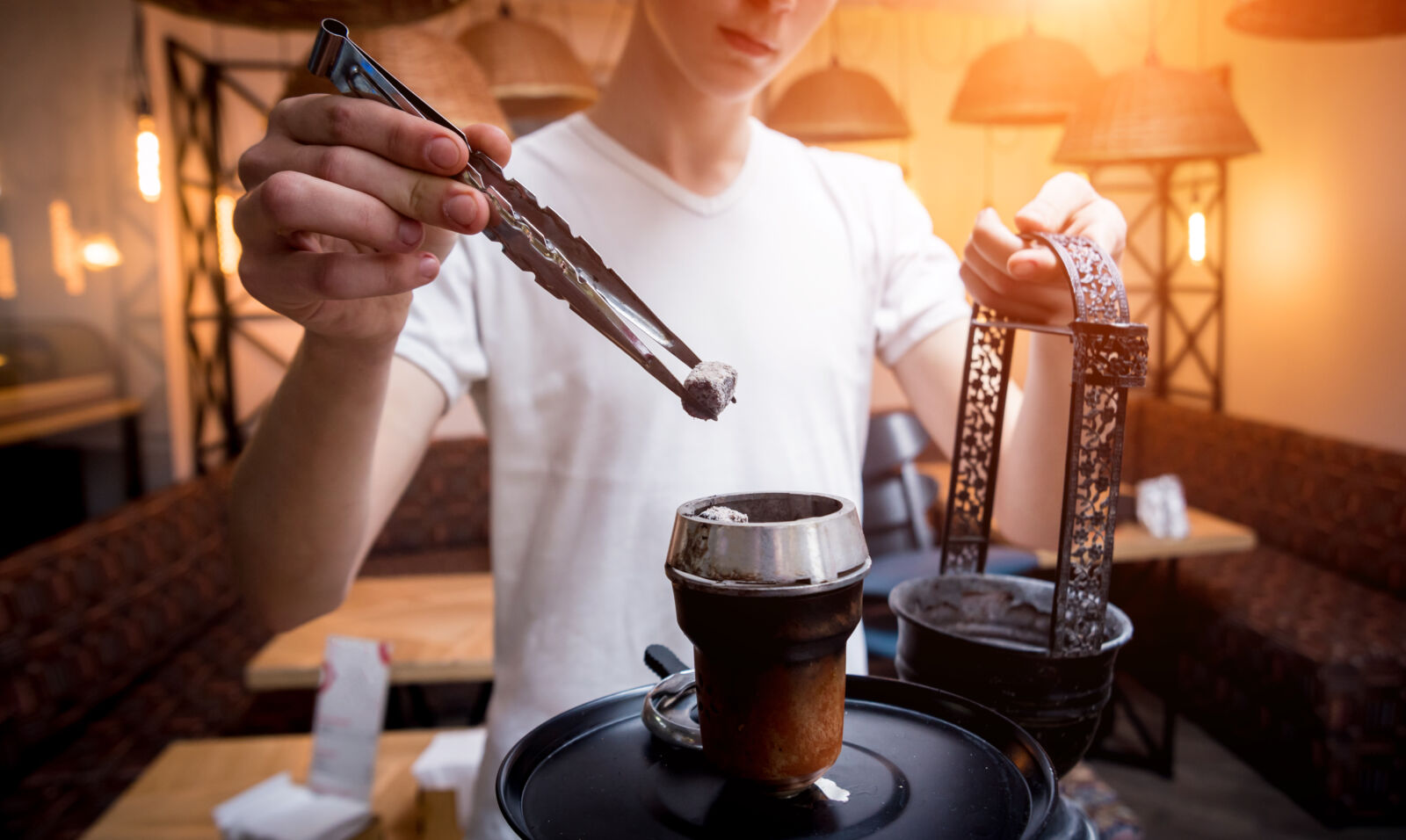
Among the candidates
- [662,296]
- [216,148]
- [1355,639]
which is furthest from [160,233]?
[1355,639]

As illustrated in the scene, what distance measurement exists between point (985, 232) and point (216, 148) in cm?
608

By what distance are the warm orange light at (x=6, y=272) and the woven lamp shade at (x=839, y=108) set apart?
317cm

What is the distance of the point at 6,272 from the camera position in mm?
3928

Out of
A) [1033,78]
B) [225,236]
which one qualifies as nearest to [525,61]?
[1033,78]

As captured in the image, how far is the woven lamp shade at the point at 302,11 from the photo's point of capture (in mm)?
1151

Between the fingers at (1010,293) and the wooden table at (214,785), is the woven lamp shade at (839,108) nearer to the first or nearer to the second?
the wooden table at (214,785)

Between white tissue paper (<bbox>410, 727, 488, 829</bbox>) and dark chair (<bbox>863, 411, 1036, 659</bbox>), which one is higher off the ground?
dark chair (<bbox>863, 411, 1036, 659</bbox>)

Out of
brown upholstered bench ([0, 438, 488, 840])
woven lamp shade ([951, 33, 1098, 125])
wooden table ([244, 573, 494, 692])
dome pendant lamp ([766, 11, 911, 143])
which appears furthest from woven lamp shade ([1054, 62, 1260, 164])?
brown upholstered bench ([0, 438, 488, 840])

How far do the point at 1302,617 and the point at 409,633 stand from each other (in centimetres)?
326

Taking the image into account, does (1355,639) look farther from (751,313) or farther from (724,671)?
(724,671)

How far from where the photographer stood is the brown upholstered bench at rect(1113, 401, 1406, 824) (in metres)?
3.27

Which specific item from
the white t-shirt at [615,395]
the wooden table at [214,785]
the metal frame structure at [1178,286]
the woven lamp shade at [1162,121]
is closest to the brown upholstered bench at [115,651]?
the wooden table at [214,785]

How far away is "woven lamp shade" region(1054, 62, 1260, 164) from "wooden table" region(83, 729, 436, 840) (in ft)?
7.07

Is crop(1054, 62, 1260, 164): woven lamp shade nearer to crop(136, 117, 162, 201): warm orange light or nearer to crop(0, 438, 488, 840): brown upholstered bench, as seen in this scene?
crop(0, 438, 488, 840): brown upholstered bench
